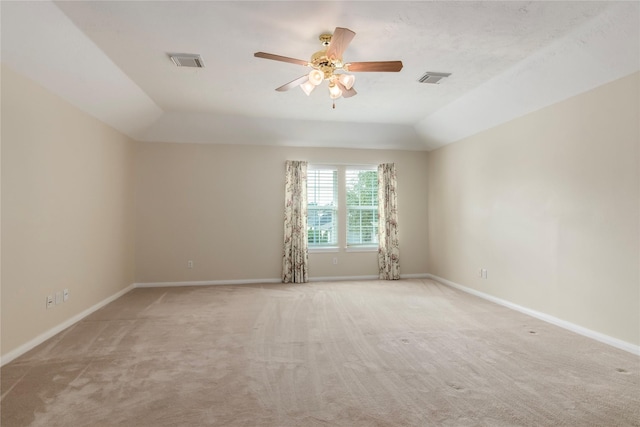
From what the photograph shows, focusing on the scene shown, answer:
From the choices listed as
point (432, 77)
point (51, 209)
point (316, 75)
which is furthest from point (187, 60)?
point (432, 77)

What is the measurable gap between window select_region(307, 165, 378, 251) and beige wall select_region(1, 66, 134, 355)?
319 cm

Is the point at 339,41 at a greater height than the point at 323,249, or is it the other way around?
the point at 339,41

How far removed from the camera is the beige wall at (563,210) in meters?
2.94

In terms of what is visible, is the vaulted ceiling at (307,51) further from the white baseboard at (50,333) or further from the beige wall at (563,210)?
the white baseboard at (50,333)

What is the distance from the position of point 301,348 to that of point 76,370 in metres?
1.79

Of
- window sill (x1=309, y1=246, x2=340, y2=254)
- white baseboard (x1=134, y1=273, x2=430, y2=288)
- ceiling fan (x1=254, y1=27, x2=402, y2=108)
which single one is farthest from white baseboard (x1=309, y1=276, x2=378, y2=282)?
ceiling fan (x1=254, y1=27, x2=402, y2=108)

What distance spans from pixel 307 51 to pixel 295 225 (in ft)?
10.7

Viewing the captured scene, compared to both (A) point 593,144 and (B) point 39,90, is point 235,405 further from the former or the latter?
(A) point 593,144

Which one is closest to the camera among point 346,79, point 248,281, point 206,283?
point 346,79

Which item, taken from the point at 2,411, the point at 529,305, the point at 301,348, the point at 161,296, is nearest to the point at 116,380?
the point at 2,411

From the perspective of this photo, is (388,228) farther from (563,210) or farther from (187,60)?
(187,60)

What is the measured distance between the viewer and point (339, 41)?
243 centimetres

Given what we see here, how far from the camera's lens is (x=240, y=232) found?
5734mm

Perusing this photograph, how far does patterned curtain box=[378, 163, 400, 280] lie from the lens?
6094mm
